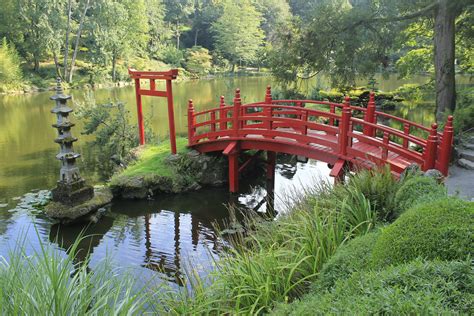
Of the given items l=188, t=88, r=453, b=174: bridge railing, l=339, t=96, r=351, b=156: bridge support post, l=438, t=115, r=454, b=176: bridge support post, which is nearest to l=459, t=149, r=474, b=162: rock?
l=188, t=88, r=453, b=174: bridge railing

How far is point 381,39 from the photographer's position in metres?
11.0

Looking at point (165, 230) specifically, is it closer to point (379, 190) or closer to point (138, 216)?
point (138, 216)

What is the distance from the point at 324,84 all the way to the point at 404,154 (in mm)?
17016

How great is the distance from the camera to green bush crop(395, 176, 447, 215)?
159 inches

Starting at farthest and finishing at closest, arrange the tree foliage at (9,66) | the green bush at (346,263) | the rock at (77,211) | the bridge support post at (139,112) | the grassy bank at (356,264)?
1. the tree foliage at (9,66)
2. the bridge support post at (139,112)
3. the rock at (77,211)
4. the green bush at (346,263)
5. the grassy bank at (356,264)

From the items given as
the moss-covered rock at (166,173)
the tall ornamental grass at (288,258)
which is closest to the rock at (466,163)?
the tall ornamental grass at (288,258)

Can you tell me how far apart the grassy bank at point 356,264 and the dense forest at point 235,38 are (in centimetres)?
651

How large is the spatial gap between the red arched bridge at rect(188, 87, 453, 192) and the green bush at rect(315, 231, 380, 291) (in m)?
2.98

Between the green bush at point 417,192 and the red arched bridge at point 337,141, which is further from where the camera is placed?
the red arched bridge at point 337,141

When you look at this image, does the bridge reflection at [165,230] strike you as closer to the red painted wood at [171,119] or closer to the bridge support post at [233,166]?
the bridge support post at [233,166]

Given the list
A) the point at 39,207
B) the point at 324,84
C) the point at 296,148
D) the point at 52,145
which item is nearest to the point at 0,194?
the point at 39,207

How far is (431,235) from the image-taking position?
2.67 metres

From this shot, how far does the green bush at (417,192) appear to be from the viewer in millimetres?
4047

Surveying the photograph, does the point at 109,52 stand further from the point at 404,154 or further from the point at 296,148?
the point at 404,154
